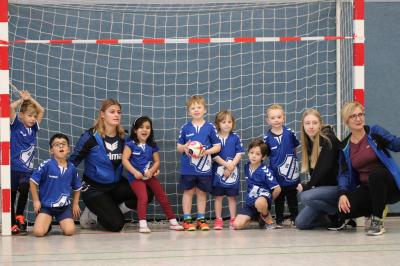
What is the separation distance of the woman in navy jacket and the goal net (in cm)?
55

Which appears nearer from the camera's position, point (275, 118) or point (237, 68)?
point (275, 118)

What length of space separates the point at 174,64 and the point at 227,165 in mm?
1289

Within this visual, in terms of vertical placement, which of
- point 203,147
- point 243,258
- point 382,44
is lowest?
point 243,258

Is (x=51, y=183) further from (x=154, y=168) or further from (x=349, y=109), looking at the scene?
(x=349, y=109)

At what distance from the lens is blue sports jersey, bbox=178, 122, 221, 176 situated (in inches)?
255

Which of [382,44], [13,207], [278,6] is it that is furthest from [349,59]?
[13,207]

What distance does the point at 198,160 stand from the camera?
21.2 feet

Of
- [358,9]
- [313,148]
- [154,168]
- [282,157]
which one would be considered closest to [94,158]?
[154,168]

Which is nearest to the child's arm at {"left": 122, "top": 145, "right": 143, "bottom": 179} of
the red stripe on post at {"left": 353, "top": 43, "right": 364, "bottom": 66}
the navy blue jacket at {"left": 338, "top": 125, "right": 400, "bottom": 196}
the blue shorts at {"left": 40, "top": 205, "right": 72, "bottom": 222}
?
the blue shorts at {"left": 40, "top": 205, "right": 72, "bottom": 222}

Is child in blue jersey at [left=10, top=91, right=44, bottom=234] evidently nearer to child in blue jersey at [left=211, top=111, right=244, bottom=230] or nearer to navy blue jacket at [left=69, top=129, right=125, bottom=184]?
navy blue jacket at [left=69, top=129, right=125, bottom=184]

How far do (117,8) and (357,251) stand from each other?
11.7 ft

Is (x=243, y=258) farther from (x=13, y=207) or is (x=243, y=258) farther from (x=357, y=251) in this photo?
(x=13, y=207)

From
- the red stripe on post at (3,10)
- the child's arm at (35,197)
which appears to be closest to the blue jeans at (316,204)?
the child's arm at (35,197)

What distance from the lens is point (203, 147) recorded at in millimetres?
6406
